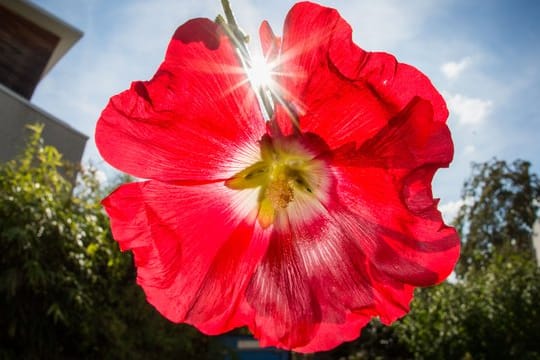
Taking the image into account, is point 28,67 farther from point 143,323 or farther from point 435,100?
point 435,100

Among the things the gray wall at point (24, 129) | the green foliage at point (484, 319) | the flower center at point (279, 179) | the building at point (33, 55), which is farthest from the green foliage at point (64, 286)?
the building at point (33, 55)

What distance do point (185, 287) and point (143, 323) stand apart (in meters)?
4.43

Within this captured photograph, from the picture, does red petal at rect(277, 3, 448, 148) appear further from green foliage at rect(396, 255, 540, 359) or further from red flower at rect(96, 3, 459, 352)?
green foliage at rect(396, 255, 540, 359)

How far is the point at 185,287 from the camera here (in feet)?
2.03

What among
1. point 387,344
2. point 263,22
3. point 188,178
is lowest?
point 188,178

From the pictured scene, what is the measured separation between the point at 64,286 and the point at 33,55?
940 cm

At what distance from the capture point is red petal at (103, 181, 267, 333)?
2.00 feet

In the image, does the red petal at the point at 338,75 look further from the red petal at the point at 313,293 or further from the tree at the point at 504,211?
the tree at the point at 504,211

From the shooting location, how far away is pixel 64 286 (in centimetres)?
397

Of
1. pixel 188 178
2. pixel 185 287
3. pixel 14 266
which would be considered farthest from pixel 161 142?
pixel 14 266

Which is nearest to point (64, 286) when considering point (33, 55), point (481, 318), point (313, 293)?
point (313, 293)

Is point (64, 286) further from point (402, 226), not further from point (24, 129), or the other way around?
point (24, 129)

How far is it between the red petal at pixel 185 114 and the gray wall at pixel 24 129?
8362mm

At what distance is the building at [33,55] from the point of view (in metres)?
9.82
